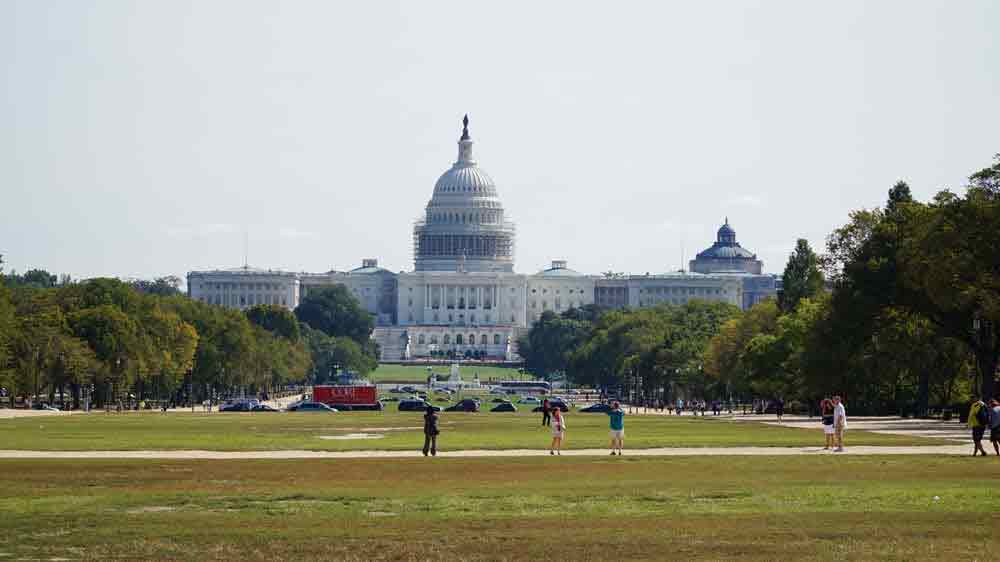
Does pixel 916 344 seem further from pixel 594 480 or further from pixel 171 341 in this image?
pixel 171 341

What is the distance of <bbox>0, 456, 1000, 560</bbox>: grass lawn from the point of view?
2858 centimetres

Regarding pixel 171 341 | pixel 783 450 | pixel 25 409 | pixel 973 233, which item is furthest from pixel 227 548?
pixel 171 341

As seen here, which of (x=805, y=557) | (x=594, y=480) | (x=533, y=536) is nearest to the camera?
(x=805, y=557)

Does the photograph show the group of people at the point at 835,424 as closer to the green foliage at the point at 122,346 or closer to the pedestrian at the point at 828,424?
the pedestrian at the point at 828,424

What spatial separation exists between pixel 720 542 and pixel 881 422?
54.8 meters

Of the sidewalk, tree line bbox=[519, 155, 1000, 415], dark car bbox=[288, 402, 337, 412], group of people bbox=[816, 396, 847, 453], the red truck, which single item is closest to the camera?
the sidewalk

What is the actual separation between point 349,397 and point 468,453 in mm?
79356

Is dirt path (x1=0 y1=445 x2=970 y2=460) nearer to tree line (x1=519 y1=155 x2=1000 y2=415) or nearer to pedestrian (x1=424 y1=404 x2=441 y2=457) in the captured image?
pedestrian (x1=424 y1=404 x2=441 y2=457)

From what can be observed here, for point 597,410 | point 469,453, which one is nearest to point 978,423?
point 469,453

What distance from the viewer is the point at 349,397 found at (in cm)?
Answer: 13175

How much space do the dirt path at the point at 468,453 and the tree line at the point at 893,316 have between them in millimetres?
18782

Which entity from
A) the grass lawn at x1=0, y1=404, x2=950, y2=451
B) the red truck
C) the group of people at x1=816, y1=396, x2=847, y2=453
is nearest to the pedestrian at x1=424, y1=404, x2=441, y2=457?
the grass lawn at x1=0, y1=404, x2=950, y2=451

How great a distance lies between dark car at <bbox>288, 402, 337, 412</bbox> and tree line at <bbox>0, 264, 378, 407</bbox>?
889cm

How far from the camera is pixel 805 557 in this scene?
90.2 ft
